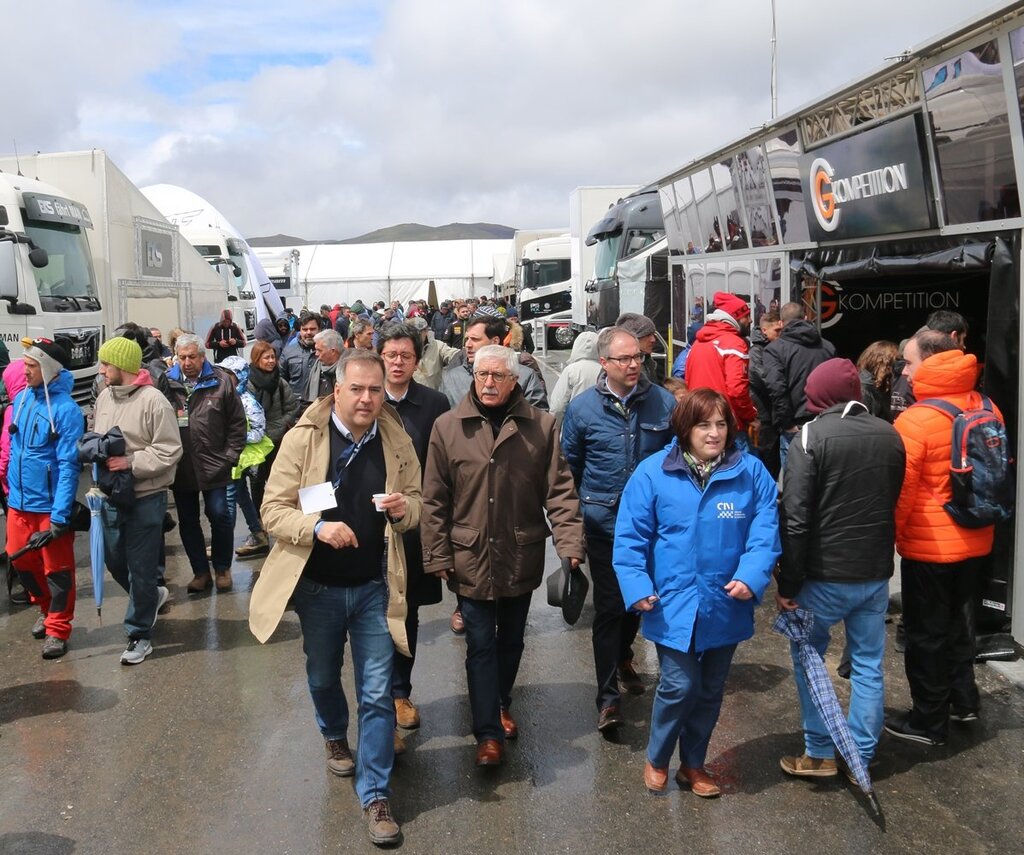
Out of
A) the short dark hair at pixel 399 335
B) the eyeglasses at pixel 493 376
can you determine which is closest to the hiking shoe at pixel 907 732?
the eyeglasses at pixel 493 376

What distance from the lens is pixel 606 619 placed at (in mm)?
4766

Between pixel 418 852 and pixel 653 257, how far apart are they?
46.0ft

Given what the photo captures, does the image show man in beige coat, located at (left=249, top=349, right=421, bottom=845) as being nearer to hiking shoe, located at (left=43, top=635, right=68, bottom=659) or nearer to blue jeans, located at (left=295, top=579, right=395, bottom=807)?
blue jeans, located at (left=295, top=579, right=395, bottom=807)

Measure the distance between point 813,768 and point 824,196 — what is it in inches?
199

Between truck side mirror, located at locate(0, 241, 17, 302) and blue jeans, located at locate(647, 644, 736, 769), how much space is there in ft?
33.2

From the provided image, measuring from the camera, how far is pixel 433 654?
19.4 ft

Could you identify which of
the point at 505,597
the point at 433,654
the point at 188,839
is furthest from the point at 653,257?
the point at 188,839

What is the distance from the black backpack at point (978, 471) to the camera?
14.4ft

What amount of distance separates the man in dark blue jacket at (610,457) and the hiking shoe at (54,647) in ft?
11.0

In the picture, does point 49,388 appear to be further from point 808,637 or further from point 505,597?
point 808,637

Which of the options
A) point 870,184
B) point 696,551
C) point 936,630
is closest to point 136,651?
point 696,551

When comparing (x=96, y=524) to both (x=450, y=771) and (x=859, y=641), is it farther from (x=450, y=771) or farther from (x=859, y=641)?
(x=859, y=641)

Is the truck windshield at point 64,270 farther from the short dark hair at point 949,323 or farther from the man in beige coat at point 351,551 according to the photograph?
the short dark hair at point 949,323

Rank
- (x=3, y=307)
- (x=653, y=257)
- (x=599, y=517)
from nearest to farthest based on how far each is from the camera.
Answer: (x=599, y=517)
(x=3, y=307)
(x=653, y=257)
